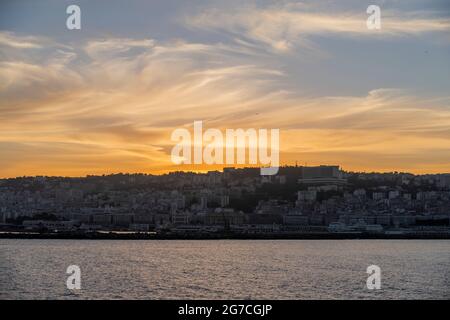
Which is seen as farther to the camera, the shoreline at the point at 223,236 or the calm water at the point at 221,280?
the shoreline at the point at 223,236

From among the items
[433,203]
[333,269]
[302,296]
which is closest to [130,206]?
[433,203]

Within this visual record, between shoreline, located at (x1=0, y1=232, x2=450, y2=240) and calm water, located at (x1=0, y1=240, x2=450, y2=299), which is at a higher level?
calm water, located at (x1=0, y1=240, x2=450, y2=299)

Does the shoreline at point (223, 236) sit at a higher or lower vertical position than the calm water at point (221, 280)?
lower

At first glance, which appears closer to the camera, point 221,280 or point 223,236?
point 221,280

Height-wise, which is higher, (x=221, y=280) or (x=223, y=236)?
(x=221, y=280)

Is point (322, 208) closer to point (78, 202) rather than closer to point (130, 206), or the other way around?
point (130, 206)

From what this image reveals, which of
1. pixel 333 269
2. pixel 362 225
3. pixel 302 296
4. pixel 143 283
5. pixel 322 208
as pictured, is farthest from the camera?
pixel 322 208

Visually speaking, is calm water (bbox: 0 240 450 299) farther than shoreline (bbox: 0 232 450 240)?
No
